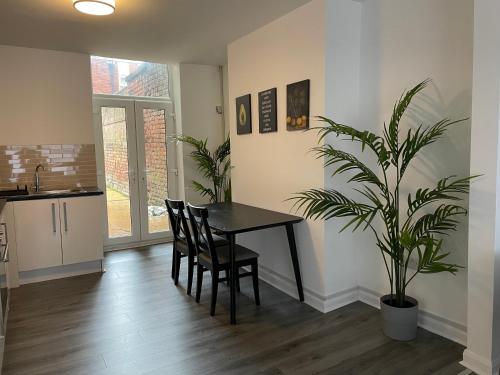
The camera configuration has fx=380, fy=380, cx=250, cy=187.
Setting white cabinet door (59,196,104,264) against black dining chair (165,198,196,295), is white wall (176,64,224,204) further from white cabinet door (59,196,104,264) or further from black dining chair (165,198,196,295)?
black dining chair (165,198,196,295)

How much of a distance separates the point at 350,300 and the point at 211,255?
1.24 metres

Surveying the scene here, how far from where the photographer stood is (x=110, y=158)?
501 cm

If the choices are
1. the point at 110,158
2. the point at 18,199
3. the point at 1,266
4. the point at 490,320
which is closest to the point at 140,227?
the point at 110,158

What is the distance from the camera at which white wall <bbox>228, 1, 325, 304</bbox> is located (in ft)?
9.87

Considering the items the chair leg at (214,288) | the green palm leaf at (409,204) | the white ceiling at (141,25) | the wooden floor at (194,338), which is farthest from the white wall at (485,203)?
the chair leg at (214,288)

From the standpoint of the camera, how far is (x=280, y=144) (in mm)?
3418

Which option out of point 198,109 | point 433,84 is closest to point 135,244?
point 198,109

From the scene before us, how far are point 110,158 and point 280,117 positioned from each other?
8.77ft

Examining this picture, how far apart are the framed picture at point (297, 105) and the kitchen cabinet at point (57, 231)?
2279mm

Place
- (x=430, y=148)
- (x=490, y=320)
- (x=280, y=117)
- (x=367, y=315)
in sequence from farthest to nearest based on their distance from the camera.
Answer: (x=280, y=117)
(x=367, y=315)
(x=430, y=148)
(x=490, y=320)

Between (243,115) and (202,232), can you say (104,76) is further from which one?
(202,232)

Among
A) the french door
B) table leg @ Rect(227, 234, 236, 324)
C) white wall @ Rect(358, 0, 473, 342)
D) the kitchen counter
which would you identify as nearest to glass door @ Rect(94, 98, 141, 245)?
the french door

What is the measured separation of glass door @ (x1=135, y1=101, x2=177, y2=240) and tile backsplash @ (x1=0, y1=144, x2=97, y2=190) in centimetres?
74

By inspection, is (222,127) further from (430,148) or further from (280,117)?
(430,148)
